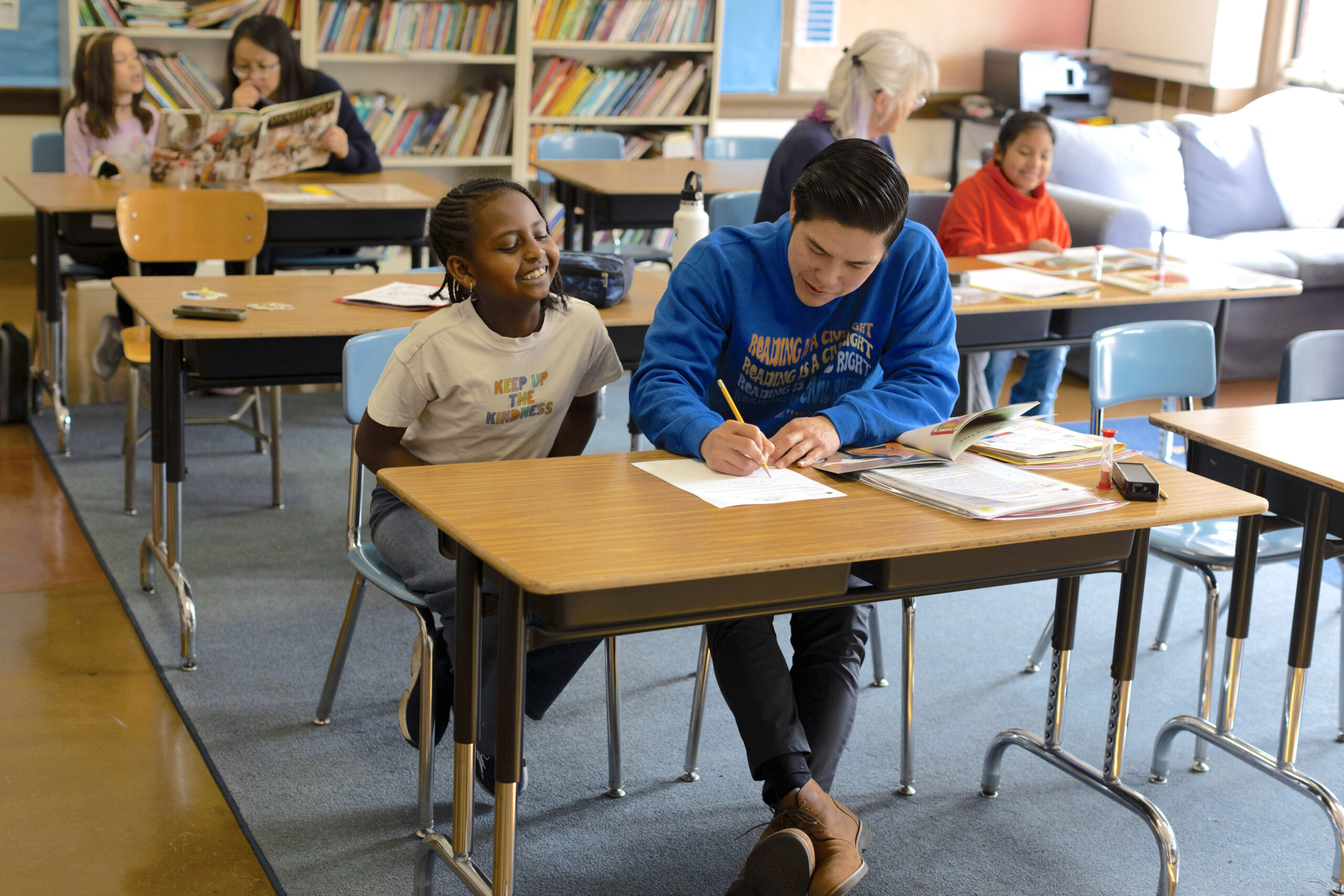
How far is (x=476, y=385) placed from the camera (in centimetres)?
199

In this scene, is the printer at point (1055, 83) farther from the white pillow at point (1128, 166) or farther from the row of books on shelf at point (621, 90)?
the row of books on shelf at point (621, 90)

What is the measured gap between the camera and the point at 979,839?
207cm

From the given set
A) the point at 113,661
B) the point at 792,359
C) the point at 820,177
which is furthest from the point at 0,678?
the point at 820,177

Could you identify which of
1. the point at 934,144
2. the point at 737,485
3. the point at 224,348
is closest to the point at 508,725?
the point at 737,485

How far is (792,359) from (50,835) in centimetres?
130

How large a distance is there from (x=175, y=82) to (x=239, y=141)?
1569 millimetres

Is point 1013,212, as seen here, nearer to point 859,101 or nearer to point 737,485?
point 859,101

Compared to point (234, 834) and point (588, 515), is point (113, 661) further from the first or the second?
point (588, 515)

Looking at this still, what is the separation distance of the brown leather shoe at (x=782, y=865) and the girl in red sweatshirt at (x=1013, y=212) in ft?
7.80

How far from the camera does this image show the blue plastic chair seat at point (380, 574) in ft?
6.28

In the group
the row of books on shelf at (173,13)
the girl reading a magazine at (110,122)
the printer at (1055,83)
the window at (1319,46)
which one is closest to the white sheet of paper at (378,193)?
the girl reading a magazine at (110,122)

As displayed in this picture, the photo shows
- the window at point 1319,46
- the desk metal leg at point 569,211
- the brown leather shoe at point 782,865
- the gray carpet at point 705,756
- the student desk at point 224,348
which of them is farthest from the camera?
the window at point 1319,46

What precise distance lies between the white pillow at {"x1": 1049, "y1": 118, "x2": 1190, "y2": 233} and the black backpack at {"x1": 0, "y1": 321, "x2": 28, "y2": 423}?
12.3 feet

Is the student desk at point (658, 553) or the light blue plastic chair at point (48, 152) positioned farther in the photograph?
the light blue plastic chair at point (48, 152)
